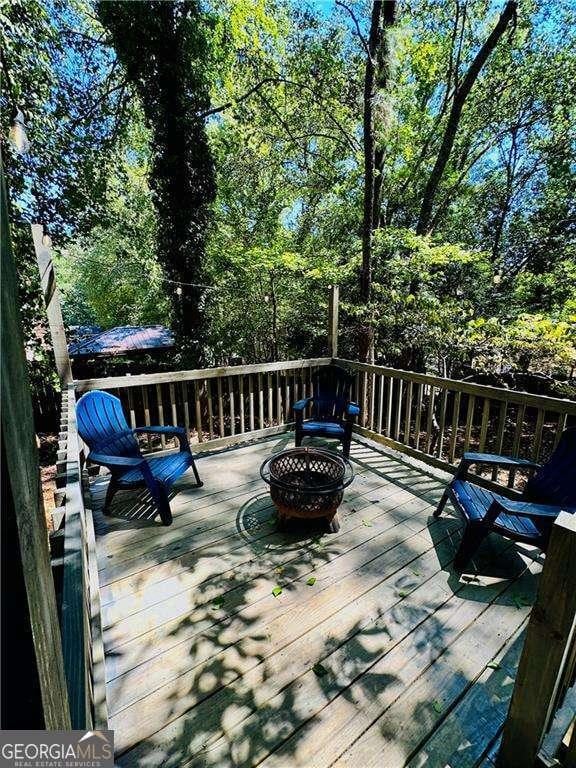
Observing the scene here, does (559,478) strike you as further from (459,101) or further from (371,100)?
(459,101)

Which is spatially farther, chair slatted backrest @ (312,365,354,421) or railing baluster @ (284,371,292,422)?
railing baluster @ (284,371,292,422)

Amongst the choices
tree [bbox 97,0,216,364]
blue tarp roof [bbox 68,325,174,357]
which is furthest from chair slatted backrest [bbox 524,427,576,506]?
blue tarp roof [bbox 68,325,174,357]

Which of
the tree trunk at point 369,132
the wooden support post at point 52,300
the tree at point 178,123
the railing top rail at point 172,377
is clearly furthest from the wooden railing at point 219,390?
the tree at point 178,123

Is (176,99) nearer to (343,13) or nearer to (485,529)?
(343,13)

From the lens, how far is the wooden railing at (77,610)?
0.81 m

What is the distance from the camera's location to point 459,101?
21.6ft

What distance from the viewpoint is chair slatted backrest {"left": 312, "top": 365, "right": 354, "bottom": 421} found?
436 cm

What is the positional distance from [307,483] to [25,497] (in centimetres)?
263

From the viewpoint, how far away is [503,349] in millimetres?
5391

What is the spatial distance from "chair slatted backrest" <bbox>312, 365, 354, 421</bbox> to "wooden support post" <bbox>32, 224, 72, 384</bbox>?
8.97 feet

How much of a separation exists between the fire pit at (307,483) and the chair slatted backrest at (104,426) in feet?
4.27

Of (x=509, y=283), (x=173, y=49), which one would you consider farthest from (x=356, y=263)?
(x=173, y=49)

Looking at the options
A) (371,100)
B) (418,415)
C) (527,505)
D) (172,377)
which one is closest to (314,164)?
(371,100)

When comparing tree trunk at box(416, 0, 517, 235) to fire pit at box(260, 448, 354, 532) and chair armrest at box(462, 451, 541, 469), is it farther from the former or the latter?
fire pit at box(260, 448, 354, 532)
